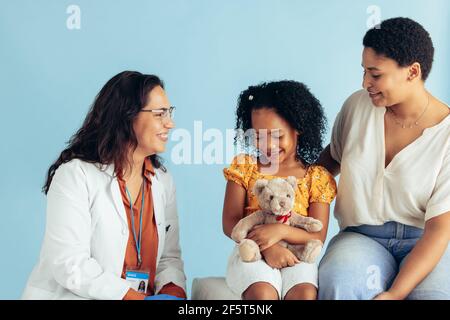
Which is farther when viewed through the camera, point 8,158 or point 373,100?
point 8,158

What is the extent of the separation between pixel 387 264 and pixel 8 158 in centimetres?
186

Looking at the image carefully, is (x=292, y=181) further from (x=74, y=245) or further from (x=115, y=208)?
(x=74, y=245)

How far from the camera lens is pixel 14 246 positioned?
3.41m

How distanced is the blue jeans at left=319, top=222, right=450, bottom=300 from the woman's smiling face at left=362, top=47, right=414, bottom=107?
1.15 ft

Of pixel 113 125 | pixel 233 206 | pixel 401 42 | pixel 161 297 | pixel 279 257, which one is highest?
pixel 401 42

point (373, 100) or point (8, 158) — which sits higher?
point (373, 100)

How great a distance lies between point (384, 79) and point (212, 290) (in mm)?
740

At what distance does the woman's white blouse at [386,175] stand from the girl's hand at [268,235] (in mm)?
260

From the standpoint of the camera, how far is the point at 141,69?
10.9ft

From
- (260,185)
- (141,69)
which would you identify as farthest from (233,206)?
(141,69)

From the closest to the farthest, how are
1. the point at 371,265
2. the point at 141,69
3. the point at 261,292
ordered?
1. the point at 261,292
2. the point at 371,265
3. the point at 141,69

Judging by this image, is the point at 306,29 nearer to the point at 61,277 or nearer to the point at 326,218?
the point at 326,218
